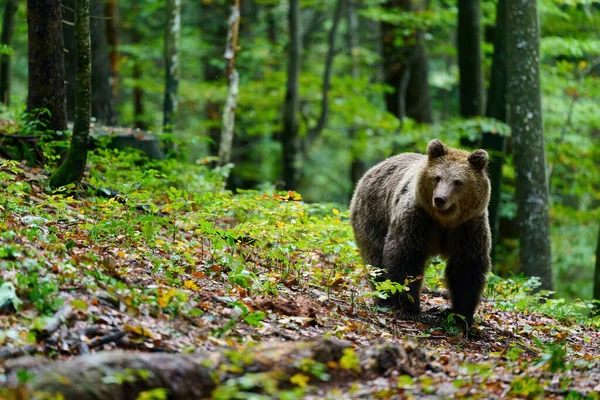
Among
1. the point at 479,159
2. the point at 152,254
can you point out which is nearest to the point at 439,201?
the point at 479,159

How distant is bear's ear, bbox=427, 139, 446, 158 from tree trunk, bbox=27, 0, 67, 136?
16.2 ft

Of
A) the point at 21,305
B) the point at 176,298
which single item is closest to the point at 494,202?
the point at 176,298

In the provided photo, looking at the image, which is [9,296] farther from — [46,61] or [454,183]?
[46,61]

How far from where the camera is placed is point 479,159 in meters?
7.53

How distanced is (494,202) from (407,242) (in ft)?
24.5

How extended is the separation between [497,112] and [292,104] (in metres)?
4.77

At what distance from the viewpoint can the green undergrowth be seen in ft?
17.4

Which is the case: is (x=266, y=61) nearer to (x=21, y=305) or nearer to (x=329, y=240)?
(x=329, y=240)

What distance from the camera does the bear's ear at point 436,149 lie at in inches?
297

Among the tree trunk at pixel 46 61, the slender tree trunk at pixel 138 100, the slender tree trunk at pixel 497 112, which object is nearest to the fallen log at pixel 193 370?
the tree trunk at pixel 46 61

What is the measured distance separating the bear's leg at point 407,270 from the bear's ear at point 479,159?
1.06m

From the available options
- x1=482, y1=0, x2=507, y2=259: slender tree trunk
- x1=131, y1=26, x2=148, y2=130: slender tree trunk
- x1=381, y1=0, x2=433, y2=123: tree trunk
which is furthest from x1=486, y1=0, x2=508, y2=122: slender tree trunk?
x1=131, y1=26, x2=148, y2=130: slender tree trunk

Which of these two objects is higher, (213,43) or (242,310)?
(213,43)

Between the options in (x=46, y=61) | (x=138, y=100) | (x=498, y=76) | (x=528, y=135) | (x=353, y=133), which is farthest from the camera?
(x=353, y=133)
